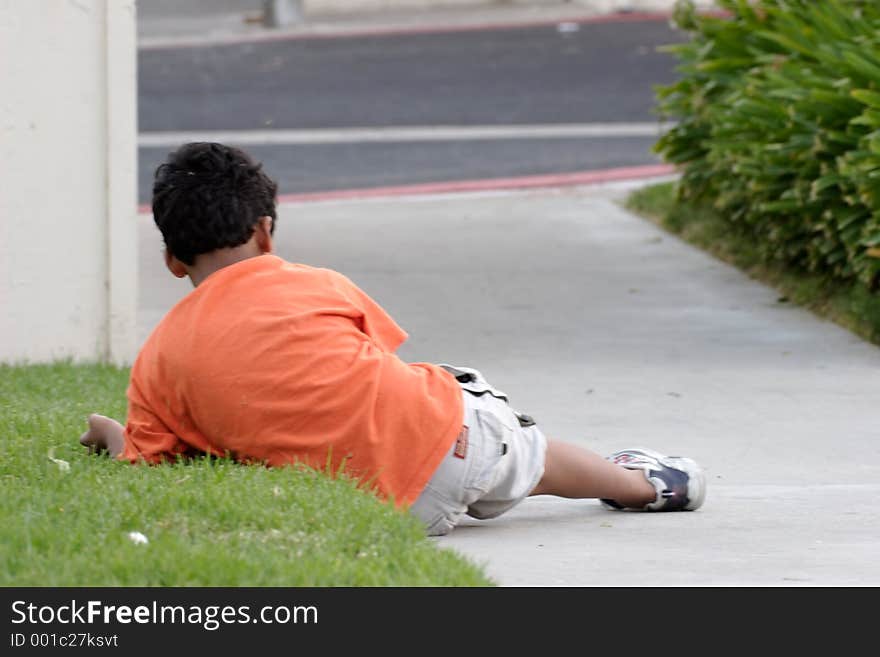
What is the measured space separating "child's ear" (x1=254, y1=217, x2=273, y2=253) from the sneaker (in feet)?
4.10

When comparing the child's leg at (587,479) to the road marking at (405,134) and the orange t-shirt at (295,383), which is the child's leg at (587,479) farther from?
the road marking at (405,134)

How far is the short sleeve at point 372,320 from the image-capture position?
15.3ft

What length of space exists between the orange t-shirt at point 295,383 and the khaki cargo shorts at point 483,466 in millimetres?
49

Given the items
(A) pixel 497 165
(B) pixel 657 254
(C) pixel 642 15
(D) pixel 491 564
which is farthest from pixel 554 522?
(C) pixel 642 15

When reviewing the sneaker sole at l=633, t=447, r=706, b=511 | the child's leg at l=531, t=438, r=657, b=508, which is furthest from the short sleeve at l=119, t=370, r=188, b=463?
the sneaker sole at l=633, t=447, r=706, b=511

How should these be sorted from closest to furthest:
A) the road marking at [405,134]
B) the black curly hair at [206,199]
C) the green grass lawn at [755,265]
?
the black curly hair at [206,199] → the green grass lawn at [755,265] → the road marking at [405,134]

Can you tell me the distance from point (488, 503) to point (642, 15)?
2278 cm

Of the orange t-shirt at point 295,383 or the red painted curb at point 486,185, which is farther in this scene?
the red painted curb at point 486,185

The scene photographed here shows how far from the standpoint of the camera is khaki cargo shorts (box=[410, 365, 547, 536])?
14.9ft

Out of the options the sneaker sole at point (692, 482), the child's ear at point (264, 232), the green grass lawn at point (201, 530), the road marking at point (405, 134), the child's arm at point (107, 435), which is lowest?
the road marking at point (405, 134)

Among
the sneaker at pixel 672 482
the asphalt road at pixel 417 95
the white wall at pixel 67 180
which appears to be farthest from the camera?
the asphalt road at pixel 417 95

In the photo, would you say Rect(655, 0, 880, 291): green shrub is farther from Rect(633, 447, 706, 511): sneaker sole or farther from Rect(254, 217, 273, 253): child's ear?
Rect(254, 217, 273, 253): child's ear

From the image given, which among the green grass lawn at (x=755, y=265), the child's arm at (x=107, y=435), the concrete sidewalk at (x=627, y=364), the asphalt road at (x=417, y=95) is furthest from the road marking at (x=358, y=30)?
the child's arm at (x=107, y=435)

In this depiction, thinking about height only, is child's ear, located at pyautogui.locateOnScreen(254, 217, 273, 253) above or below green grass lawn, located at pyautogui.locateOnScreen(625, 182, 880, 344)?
above
